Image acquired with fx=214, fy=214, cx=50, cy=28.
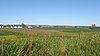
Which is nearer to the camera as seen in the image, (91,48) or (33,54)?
(33,54)

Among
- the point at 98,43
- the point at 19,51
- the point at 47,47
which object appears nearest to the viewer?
the point at 19,51

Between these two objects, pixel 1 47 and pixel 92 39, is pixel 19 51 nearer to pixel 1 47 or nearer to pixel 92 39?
pixel 1 47

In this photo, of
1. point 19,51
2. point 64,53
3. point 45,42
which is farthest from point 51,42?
point 19,51

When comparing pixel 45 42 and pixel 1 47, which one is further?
pixel 45 42

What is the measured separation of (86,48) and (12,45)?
4.21 meters

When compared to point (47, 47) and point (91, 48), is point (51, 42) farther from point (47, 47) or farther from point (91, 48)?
point (91, 48)

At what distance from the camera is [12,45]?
38.3 feet

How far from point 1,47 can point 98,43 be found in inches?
228

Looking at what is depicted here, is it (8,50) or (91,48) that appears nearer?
(8,50)

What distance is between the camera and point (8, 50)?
1145cm

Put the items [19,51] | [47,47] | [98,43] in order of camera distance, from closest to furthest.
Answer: [19,51] < [47,47] < [98,43]

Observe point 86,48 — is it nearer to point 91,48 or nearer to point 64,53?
point 91,48

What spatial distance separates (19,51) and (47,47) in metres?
1.71

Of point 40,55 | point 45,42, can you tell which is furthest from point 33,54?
point 45,42
